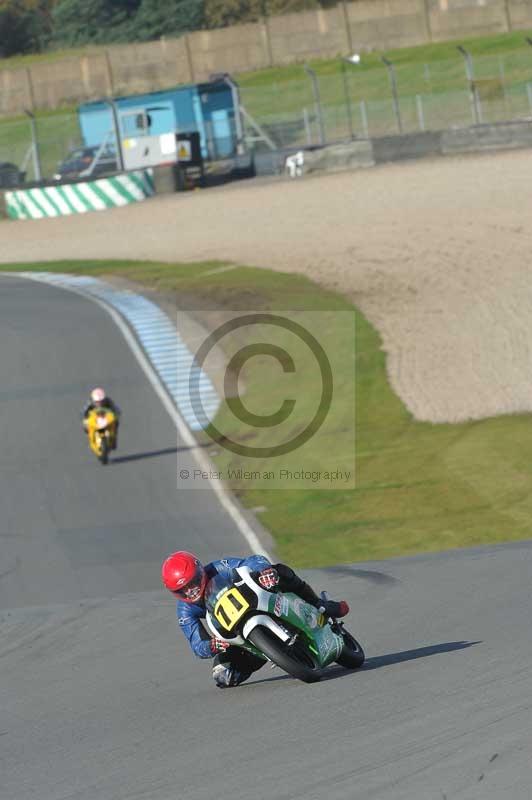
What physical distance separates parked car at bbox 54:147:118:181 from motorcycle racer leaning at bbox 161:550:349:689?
154 feet

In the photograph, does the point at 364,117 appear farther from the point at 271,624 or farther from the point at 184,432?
the point at 271,624

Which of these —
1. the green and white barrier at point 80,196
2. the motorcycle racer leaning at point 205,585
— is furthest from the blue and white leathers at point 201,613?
the green and white barrier at point 80,196

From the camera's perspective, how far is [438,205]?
37.2 meters

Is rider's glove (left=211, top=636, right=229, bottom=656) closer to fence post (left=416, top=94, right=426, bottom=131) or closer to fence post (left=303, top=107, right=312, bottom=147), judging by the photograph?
fence post (left=416, top=94, right=426, bottom=131)

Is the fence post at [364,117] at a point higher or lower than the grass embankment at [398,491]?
higher

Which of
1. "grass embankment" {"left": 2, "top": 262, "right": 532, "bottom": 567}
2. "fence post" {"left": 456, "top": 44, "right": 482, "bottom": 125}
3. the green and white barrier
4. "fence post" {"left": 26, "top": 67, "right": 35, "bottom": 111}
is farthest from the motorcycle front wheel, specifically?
"fence post" {"left": 26, "top": 67, "right": 35, "bottom": 111}

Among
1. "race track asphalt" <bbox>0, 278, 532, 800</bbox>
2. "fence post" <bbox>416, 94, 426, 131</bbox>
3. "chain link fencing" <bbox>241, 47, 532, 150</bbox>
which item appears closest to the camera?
"race track asphalt" <bbox>0, 278, 532, 800</bbox>

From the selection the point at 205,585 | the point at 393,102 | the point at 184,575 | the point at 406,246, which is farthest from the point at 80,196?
the point at 184,575

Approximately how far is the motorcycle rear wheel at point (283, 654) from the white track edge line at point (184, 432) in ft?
26.1

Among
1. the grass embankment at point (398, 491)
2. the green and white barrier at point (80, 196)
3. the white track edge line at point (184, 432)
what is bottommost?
the grass embankment at point (398, 491)

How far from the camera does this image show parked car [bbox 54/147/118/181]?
180 ft

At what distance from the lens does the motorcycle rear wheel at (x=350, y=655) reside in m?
8.30

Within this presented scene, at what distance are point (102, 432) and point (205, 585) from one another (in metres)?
12.7

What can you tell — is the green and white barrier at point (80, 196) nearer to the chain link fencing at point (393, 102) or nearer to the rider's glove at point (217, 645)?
the chain link fencing at point (393, 102)
